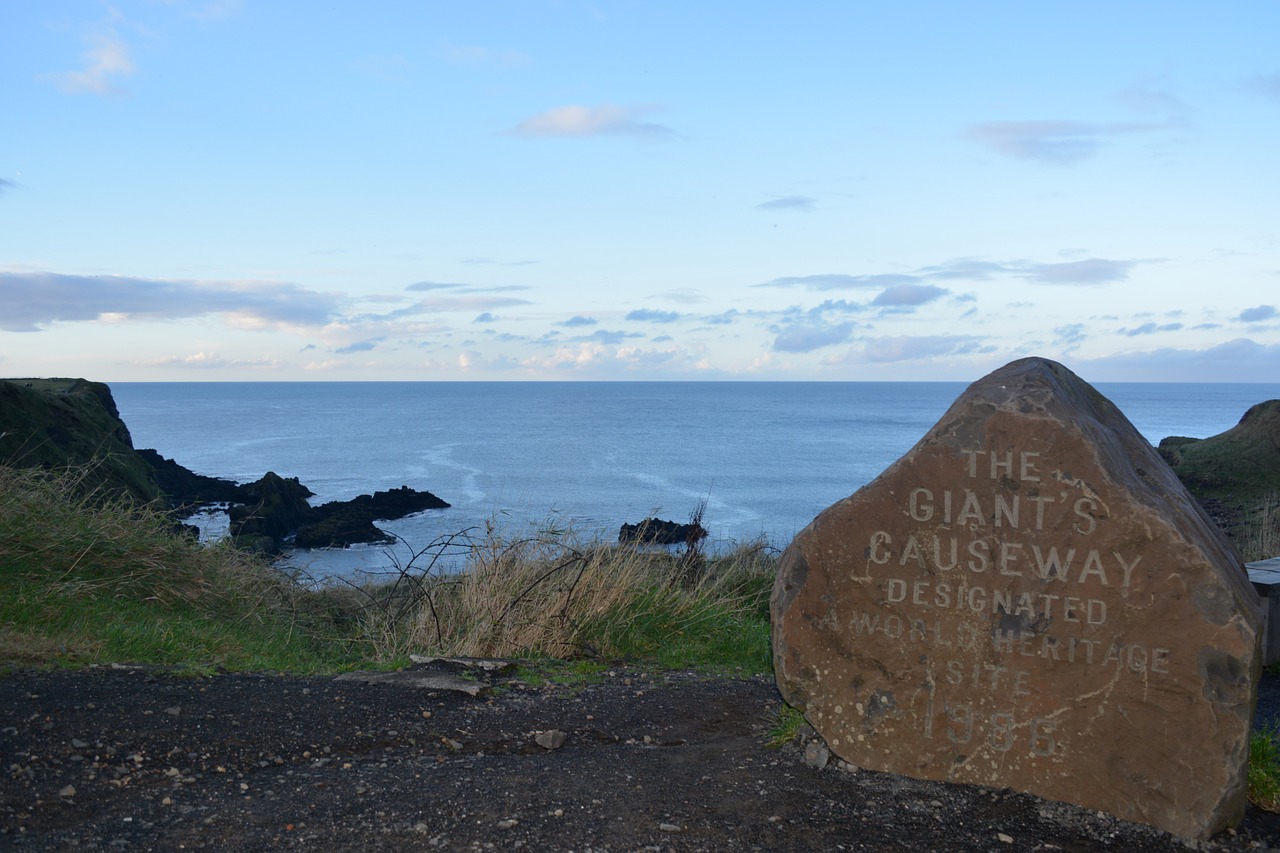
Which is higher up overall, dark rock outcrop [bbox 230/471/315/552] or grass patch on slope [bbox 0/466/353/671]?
grass patch on slope [bbox 0/466/353/671]

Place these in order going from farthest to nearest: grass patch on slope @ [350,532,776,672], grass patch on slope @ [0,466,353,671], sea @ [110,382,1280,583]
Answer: sea @ [110,382,1280,583] < grass patch on slope @ [350,532,776,672] < grass patch on slope @ [0,466,353,671]

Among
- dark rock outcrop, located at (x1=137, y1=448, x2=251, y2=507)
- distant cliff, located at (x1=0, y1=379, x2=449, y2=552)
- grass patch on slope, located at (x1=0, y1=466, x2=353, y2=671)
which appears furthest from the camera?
dark rock outcrop, located at (x1=137, y1=448, x2=251, y2=507)

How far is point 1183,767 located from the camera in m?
4.20

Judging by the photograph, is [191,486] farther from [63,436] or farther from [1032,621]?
[1032,621]

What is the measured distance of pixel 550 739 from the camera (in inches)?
201

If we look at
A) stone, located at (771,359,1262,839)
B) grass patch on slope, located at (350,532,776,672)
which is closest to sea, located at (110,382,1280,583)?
grass patch on slope, located at (350,532,776,672)

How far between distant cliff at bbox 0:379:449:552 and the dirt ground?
464 cm

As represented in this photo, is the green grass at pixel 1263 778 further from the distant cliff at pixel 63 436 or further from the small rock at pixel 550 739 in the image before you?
the distant cliff at pixel 63 436

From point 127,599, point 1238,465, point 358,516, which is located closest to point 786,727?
point 127,599

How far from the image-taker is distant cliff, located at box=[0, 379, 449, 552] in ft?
44.9

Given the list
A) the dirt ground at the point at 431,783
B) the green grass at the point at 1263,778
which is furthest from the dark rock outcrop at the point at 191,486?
the green grass at the point at 1263,778

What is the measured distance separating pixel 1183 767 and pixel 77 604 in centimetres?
650

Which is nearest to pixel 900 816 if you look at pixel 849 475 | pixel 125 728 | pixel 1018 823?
pixel 1018 823

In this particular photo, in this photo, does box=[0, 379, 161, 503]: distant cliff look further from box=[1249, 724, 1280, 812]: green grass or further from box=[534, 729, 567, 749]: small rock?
box=[1249, 724, 1280, 812]: green grass
